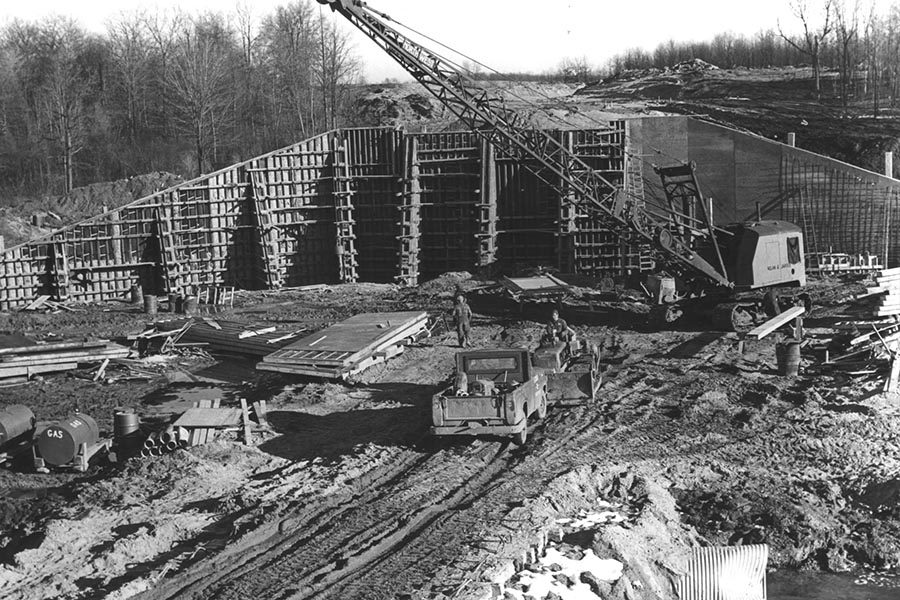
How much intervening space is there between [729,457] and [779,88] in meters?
44.1

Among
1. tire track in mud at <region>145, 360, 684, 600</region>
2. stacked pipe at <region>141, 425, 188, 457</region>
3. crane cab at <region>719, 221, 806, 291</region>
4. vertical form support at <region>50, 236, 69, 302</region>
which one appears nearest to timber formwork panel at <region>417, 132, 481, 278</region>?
crane cab at <region>719, 221, 806, 291</region>

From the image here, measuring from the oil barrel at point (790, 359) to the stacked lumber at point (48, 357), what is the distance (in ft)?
51.9

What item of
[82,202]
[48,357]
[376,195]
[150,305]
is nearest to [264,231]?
[376,195]

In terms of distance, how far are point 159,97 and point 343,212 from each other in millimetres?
31651

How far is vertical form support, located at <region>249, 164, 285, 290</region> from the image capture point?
36062 mm

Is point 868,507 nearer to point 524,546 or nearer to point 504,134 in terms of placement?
point 524,546

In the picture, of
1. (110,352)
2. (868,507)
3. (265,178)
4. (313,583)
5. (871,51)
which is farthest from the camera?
(871,51)

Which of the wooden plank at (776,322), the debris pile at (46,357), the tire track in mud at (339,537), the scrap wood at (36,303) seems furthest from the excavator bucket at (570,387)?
the scrap wood at (36,303)

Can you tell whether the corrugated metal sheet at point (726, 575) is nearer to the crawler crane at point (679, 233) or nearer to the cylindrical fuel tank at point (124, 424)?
the cylindrical fuel tank at point (124, 424)

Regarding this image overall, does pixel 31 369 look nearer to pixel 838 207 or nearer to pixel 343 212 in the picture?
pixel 343 212

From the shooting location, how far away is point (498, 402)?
16.7 meters

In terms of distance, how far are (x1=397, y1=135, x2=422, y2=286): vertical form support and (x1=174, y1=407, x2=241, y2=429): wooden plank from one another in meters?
18.4

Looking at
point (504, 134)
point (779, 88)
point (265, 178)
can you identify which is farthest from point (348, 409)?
point (779, 88)

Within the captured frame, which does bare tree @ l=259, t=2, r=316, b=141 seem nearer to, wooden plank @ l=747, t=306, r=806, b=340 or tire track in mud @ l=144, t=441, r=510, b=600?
wooden plank @ l=747, t=306, r=806, b=340
